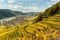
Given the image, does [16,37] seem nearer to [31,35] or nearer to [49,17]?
[31,35]

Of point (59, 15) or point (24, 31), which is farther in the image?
point (59, 15)

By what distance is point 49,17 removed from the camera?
92.4 metres

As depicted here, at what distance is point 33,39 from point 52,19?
919 inches

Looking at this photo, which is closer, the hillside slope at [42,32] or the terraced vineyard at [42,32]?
the terraced vineyard at [42,32]

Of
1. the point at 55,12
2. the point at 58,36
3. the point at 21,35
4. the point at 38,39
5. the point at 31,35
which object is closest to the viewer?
the point at 58,36

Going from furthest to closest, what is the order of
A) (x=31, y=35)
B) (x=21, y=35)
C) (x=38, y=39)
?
(x=21, y=35)
(x=31, y=35)
(x=38, y=39)

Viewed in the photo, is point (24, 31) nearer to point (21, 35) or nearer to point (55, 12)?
point (21, 35)

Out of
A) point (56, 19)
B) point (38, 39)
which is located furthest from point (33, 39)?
point (56, 19)

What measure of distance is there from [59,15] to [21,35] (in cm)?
2324

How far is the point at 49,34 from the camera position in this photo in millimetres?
66125

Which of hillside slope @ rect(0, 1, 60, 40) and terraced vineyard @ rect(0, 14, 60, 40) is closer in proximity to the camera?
terraced vineyard @ rect(0, 14, 60, 40)

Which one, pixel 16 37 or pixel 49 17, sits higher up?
pixel 49 17

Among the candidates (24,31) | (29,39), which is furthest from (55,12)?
(29,39)

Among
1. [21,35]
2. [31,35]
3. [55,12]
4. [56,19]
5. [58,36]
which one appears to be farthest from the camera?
[55,12]
